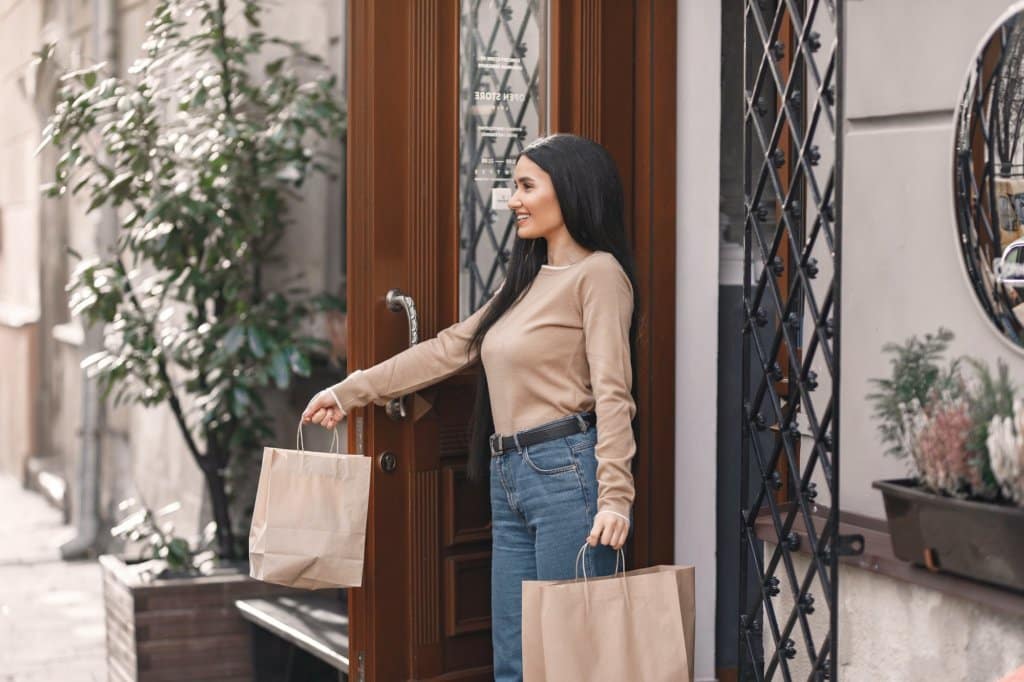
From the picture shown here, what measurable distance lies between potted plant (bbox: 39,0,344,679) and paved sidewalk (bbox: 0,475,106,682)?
0.47 m

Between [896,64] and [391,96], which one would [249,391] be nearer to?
[391,96]

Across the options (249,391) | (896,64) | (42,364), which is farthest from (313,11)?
(42,364)

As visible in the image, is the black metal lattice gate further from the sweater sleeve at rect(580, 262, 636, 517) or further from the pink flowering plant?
the sweater sleeve at rect(580, 262, 636, 517)

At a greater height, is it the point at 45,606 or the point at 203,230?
the point at 203,230

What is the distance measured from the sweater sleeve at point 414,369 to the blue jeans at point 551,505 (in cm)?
33

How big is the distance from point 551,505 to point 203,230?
2.84 m

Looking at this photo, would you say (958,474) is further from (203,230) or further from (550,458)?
(203,230)

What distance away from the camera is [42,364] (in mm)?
10984

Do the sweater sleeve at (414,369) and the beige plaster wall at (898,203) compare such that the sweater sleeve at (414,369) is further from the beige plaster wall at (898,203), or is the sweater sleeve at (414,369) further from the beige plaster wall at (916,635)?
the beige plaster wall at (916,635)

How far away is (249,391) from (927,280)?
3263mm

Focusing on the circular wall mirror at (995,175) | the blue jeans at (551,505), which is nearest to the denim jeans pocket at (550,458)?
the blue jeans at (551,505)

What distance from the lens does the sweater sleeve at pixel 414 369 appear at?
13.1 feet

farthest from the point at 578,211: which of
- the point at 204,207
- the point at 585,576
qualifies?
the point at 204,207

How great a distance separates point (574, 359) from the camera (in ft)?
12.3
